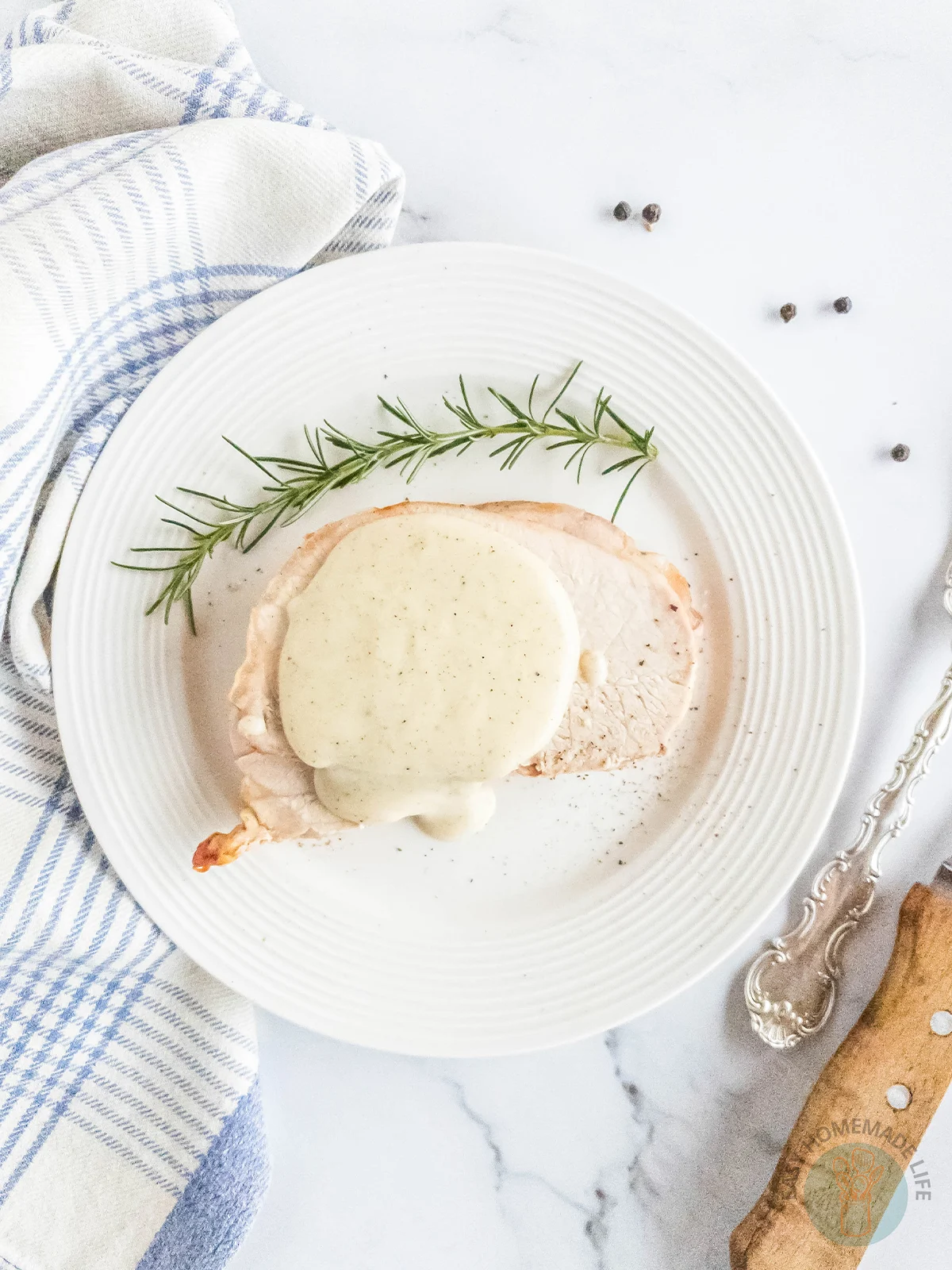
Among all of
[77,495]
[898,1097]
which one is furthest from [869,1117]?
[77,495]

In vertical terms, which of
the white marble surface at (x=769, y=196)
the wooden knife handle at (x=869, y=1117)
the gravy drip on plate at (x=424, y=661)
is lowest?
the wooden knife handle at (x=869, y=1117)

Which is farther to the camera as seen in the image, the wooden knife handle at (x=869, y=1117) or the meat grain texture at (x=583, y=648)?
the wooden knife handle at (x=869, y=1117)

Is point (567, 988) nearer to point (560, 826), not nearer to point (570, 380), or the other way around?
point (560, 826)

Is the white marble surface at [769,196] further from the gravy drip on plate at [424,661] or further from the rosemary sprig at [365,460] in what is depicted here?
the gravy drip on plate at [424,661]

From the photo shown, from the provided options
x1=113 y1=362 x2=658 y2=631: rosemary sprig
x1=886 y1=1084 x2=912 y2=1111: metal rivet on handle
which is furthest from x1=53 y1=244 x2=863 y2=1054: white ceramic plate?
x1=886 y1=1084 x2=912 y2=1111: metal rivet on handle

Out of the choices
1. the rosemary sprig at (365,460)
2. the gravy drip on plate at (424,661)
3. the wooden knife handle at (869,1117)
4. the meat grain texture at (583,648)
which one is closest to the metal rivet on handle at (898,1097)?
the wooden knife handle at (869,1117)

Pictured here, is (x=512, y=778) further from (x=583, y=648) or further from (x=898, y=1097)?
(x=898, y=1097)
